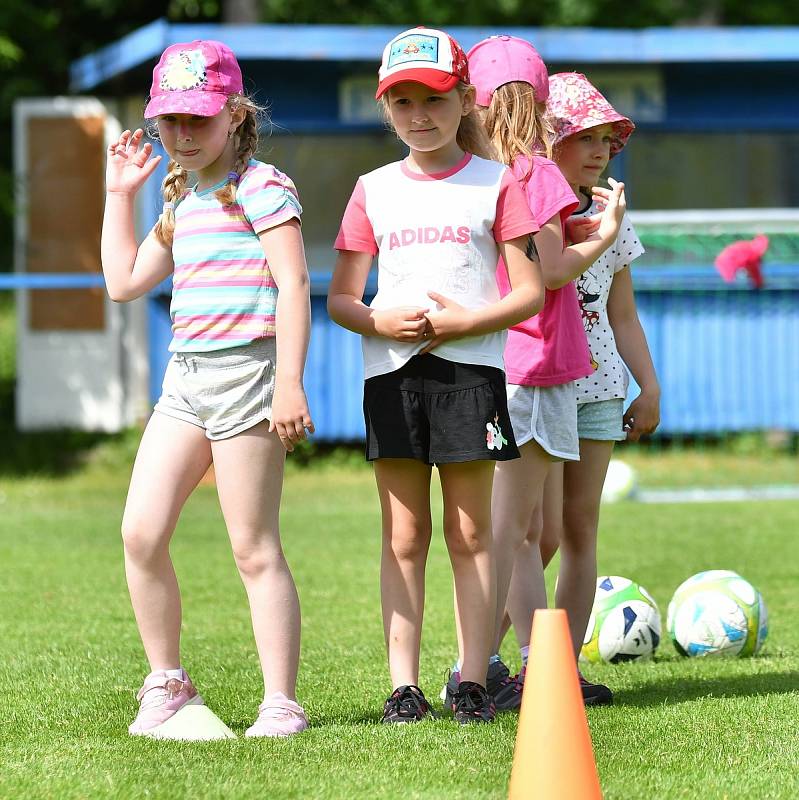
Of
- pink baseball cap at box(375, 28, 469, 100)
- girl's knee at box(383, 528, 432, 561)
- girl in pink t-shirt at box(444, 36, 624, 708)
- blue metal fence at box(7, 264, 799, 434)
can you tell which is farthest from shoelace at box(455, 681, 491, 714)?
blue metal fence at box(7, 264, 799, 434)

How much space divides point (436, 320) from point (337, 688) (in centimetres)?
147

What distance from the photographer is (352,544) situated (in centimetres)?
905

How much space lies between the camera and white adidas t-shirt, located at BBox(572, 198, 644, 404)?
4758 mm

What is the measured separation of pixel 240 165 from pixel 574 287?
1145 mm

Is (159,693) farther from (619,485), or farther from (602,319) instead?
(619,485)

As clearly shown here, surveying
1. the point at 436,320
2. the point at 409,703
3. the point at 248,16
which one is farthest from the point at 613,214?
the point at 248,16

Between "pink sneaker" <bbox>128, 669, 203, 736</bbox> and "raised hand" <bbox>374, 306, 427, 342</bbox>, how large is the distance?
1.18 m

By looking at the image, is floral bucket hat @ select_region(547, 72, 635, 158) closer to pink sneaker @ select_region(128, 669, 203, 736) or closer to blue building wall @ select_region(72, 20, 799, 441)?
pink sneaker @ select_region(128, 669, 203, 736)

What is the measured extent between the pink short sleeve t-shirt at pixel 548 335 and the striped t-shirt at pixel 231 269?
760mm

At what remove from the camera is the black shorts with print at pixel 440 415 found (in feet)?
13.6

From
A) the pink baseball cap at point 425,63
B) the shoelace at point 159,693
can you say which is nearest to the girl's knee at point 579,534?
the shoelace at point 159,693

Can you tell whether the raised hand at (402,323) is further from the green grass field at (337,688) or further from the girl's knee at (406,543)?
the green grass field at (337,688)

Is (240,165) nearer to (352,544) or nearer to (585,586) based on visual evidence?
(585,586)

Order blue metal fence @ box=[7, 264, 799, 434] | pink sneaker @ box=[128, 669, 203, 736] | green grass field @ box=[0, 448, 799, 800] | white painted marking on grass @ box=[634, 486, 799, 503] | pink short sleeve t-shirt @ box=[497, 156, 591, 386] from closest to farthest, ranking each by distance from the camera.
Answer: green grass field @ box=[0, 448, 799, 800] < pink sneaker @ box=[128, 669, 203, 736] < pink short sleeve t-shirt @ box=[497, 156, 591, 386] < white painted marking on grass @ box=[634, 486, 799, 503] < blue metal fence @ box=[7, 264, 799, 434]
